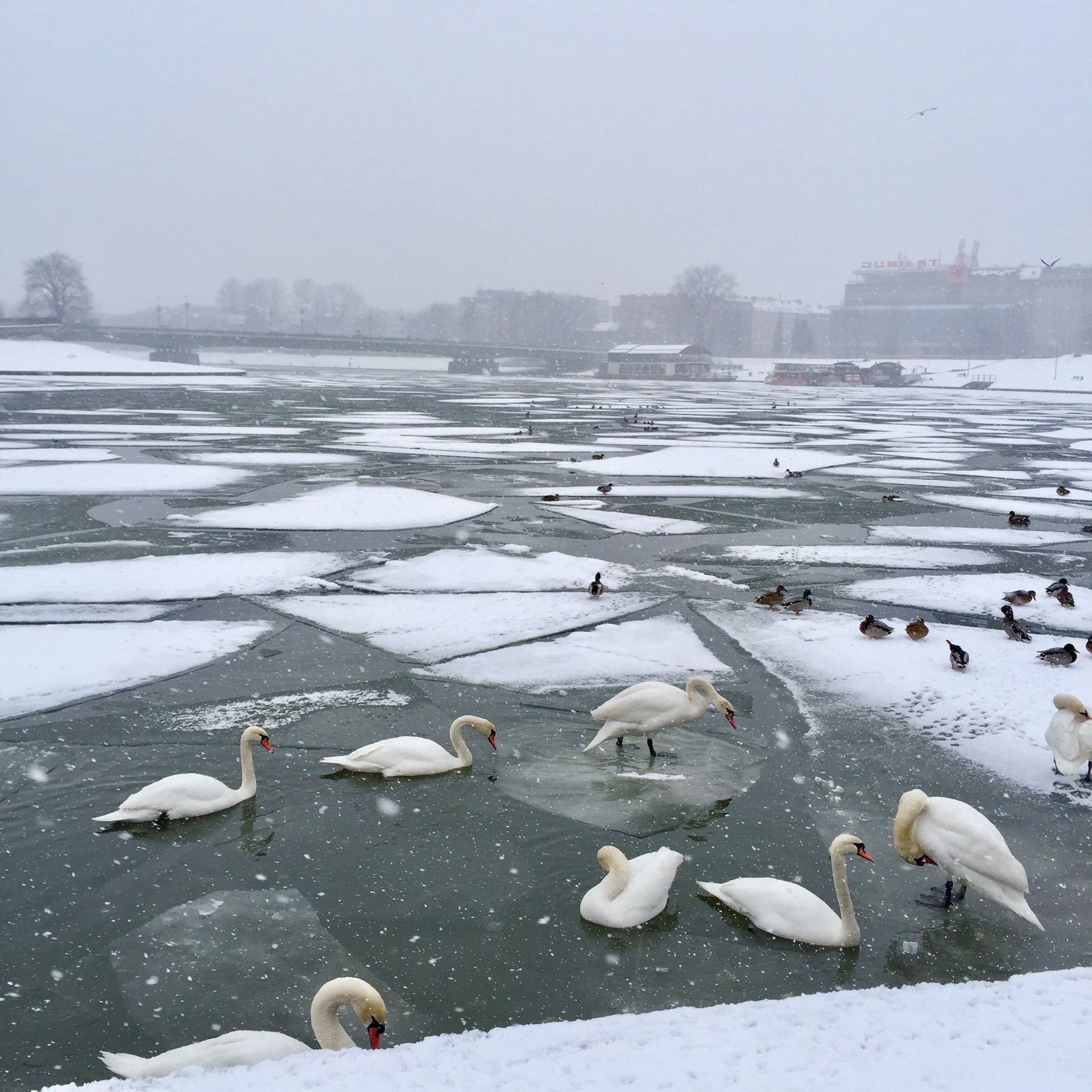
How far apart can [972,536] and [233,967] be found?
12.7m

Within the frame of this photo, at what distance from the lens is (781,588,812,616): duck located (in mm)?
9859

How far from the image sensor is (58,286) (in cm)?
11162

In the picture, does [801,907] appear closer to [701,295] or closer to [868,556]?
[868,556]

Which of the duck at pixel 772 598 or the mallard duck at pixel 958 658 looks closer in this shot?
the mallard duck at pixel 958 658

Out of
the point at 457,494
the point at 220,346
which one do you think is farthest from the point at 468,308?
the point at 457,494

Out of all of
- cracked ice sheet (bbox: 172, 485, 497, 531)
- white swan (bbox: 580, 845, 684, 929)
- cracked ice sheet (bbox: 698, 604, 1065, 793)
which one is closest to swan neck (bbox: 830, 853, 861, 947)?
white swan (bbox: 580, 845, 684, 929)

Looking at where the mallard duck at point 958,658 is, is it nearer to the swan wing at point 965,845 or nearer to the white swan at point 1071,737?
the white swan at point 1071,737

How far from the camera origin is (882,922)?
4676mm

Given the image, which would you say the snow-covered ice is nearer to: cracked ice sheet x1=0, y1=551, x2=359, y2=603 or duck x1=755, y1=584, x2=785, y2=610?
duck x1=755, y1=584, x2=785, y2=610

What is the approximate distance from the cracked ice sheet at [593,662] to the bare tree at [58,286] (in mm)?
116406

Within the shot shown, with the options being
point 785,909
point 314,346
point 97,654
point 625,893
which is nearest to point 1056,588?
point 785,909

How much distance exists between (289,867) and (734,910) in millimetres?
2202

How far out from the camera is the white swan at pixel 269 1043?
11.1 feet

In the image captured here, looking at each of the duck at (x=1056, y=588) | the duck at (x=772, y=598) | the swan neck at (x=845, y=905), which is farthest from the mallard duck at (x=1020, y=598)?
the swan neck at (x=845, y=905)
